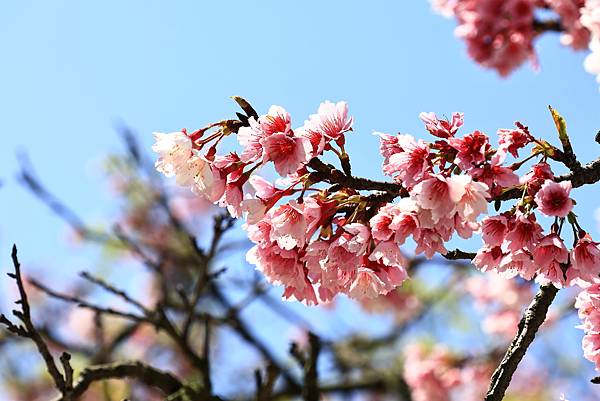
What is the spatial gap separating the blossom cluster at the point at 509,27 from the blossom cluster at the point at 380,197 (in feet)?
4.45

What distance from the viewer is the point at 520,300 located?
628 cm

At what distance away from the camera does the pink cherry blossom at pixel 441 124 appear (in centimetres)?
165

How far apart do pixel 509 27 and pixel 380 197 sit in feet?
6.24

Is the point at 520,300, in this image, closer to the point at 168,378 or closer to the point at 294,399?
the point at 294,399

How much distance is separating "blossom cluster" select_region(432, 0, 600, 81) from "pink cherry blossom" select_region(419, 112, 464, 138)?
52.8 inches

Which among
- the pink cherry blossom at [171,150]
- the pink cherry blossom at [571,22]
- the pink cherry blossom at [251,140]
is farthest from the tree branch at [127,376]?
the pink cherry blossom at [571,22]

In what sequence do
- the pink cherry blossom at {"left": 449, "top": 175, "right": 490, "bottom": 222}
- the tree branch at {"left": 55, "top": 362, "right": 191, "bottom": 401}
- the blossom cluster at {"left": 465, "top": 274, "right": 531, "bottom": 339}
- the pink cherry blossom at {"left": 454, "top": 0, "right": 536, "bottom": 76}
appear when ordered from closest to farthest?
the pink cherry blossom at {"left": 449, "top": 175, "right": 490, "bottom": 222}
the tree branch at {"left": 55, "top": 362, "right": 191, "bottom": 401}
the pink cherry blossom at {"left": 454, "top": 0, "right": 536, "bottom": 76}
the blossom cluster at {"left": 465, "top": 274, "right": 531, "bottom": 339}

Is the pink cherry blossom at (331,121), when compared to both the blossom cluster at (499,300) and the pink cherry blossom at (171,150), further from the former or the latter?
the blossom cluster at (499,300)

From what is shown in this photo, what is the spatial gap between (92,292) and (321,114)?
6.26m

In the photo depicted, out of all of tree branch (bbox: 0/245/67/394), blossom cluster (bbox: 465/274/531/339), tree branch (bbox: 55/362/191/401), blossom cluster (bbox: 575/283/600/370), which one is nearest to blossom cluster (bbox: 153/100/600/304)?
blossom cluster (bbox: 575/283/600/370)

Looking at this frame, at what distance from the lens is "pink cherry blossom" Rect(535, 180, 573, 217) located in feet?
5.11

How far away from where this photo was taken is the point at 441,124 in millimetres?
1666

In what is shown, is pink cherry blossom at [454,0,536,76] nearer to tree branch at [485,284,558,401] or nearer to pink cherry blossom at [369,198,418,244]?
tree branch at [485,284,558,401]

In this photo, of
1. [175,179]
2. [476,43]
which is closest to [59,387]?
[175,179]
